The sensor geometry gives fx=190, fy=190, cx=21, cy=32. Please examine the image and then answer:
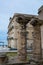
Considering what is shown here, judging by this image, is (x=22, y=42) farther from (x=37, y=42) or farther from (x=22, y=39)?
(x=37, y=42)

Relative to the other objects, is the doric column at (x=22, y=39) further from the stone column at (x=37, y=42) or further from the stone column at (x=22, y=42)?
the stone column at (x=37, y=42)

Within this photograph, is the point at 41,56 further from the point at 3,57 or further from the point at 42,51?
the point at 3,57

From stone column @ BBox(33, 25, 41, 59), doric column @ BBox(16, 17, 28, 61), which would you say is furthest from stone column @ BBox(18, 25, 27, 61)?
stone column @ BBox(33, 25, 41, 59)

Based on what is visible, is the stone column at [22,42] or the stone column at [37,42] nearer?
the stone column at [37,42]

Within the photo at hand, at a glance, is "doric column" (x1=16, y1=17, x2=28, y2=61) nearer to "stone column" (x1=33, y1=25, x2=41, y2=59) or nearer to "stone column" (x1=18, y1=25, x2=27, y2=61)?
"stone column" (x1=18, y1=25, x2=27, y2=61)

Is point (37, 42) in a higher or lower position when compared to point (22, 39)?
lower

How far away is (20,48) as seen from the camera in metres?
16.1

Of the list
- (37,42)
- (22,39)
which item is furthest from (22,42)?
(37,42)

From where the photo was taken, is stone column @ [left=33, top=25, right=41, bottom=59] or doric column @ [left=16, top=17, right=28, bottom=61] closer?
stone column @ [left=33, top=25, right=41, bottom=59]

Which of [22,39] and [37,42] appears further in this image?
[22,39]

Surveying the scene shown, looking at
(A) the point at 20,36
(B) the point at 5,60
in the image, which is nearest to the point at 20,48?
(A) the point at 20,36

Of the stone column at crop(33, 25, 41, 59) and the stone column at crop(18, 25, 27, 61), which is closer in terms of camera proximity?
the stone column at crop(33, 25, 41, 59)

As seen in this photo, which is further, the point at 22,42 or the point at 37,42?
the point at 22,42

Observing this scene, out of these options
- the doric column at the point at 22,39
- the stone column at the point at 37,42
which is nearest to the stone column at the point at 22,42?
the doric column at the point at 22,39
